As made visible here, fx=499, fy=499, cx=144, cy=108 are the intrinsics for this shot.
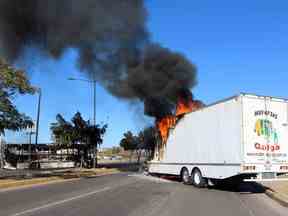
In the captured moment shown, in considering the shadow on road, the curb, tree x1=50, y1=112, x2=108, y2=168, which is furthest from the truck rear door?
tree x1=50, y1=112, x2=108, y2=168

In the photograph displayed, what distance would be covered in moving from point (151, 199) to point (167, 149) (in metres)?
9.18

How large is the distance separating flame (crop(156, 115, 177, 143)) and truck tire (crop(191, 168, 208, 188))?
3458 mm

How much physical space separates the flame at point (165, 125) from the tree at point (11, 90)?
6856mm

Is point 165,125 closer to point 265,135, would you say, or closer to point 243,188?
point 243,188

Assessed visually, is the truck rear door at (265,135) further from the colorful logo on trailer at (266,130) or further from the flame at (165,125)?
the flame at (165,125)

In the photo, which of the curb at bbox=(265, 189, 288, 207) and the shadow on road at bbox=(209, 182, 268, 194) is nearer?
the curb at bbox=(265, 189, 288, 207)

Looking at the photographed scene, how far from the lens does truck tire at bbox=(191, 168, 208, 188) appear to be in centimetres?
2056

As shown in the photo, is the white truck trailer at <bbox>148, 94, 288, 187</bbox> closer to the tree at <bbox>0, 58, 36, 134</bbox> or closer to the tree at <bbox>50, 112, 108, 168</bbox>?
the tree at <bbox>0, 58, 36, 134</bbox>

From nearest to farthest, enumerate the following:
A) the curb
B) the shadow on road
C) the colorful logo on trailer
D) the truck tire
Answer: the curb → the colorful logo on trailer → the shadow on road → the truck tire

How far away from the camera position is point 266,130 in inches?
722

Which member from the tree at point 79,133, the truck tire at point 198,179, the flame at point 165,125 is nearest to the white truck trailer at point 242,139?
the truck tire at point 198,179

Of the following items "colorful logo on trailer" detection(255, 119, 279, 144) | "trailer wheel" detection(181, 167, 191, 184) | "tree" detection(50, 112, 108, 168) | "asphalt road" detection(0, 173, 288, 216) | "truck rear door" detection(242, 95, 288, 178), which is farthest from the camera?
"tree" detection(50, 112, 108, 168)

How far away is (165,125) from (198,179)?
5.57 meters

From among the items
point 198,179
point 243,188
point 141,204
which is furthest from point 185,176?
point 141,204
